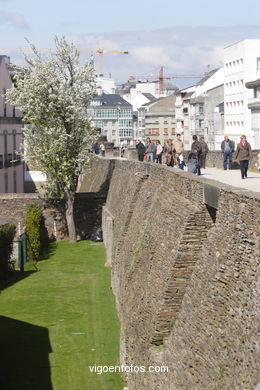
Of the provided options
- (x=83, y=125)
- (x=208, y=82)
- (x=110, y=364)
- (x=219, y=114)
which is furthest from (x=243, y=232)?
(x=208, y=82)

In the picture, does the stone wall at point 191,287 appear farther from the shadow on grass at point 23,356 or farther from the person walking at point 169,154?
the person walking at point 169,154

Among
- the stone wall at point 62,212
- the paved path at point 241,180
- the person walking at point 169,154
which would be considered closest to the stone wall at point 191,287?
the paved path at point 241,180

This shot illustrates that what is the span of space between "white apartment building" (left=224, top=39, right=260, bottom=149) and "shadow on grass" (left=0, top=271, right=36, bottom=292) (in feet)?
152

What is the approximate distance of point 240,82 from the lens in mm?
83062

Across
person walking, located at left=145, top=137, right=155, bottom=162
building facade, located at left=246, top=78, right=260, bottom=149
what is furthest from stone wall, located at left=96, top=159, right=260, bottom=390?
building facade, located at left=246, top=78, right=260, bottom=149

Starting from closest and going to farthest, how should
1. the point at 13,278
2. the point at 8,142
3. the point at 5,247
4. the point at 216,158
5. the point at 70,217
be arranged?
the point at 5,247 < the point at 13,278 < the point at 216,158 < the point at 70,217 < the point at 8,142

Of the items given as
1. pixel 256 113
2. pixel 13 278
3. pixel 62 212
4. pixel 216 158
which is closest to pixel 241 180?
pixel 13 278

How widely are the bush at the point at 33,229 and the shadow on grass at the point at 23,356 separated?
40.2 feet

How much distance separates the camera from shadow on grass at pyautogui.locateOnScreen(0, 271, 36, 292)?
3180 centimetres

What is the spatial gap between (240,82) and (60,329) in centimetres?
6192

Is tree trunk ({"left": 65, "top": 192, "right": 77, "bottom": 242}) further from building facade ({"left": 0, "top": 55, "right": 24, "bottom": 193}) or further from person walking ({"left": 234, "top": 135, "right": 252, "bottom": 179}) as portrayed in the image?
person walking ({"left": 234, "top": 135, "right": 252, "bottom": 179})

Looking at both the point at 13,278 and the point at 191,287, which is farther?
the point at 13,278

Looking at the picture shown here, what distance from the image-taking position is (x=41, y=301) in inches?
1111

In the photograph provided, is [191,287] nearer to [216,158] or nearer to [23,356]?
[23,356]
